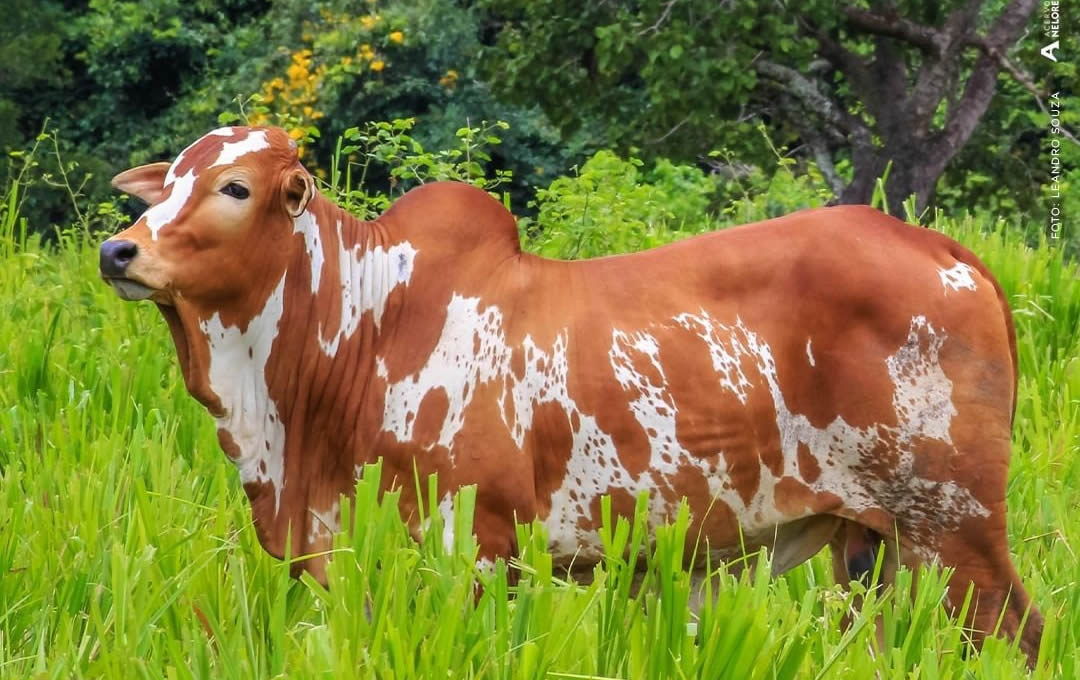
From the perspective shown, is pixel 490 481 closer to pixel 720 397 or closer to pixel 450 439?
pixel 450 439

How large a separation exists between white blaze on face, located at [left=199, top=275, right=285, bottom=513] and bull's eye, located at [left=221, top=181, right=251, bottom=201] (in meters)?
0.18

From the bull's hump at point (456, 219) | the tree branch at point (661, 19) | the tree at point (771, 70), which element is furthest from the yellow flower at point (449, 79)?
the bull's hump at point (456, 219)

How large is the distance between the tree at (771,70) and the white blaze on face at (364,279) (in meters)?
9.40

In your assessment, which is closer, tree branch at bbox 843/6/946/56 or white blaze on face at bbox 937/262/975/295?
white blaze on face at bbox 937/262/975/295

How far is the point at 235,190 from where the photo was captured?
2.84 m

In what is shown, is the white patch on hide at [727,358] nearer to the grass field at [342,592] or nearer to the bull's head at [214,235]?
the grass field at [342,592]

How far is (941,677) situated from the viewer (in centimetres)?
258

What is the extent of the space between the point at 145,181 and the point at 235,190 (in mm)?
265

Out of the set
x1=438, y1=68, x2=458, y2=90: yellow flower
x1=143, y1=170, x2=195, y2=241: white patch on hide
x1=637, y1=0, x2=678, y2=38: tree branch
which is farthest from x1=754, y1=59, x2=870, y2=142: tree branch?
x1=143, y1=170, x2=195, y2=241: white patch on hide

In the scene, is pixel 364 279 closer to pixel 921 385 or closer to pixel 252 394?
pixel 252 394

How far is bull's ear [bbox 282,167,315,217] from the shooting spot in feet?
9.40

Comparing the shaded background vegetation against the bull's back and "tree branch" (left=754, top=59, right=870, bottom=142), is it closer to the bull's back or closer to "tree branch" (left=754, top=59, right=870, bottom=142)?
"tree branch" (left=754, top=59, right=870, bottom=142)

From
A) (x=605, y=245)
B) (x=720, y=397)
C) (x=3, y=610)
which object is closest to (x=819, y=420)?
(x=720, y=397)

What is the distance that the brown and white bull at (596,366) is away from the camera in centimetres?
287
